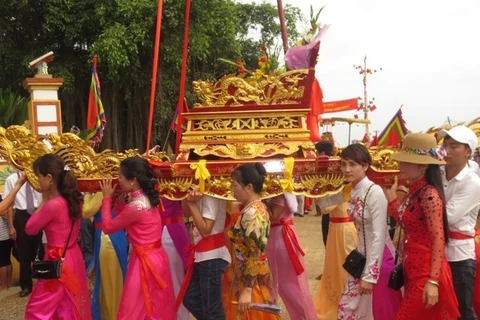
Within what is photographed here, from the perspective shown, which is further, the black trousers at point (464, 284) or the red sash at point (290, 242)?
the red sash at point (290, 242)

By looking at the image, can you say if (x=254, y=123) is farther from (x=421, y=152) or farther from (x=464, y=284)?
(x=464, y=284)

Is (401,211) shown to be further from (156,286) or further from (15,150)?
(15,150)

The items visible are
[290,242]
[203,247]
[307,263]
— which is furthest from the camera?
[307,263]

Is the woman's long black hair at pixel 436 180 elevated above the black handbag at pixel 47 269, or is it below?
above

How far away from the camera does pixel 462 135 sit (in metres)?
2.97

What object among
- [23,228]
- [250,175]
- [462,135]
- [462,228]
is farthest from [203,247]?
[23,228]

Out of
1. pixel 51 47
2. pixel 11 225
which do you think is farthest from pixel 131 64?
pixel 11 225

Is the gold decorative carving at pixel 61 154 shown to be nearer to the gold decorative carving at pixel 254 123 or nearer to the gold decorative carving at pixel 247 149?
the gold decorative carving at pixel 247 149

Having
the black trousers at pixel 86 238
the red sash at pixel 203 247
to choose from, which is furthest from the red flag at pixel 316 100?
the black trousers at pixel 86 238

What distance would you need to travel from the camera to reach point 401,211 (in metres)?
2.79

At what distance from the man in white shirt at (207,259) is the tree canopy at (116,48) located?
9605mm

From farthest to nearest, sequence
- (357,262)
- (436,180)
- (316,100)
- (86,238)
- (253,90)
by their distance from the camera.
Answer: (86,238) < (316,100) < (253,90) < (357,262) < (436,180)

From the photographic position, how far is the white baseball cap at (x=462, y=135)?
296 centimetres

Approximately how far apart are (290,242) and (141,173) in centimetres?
126
